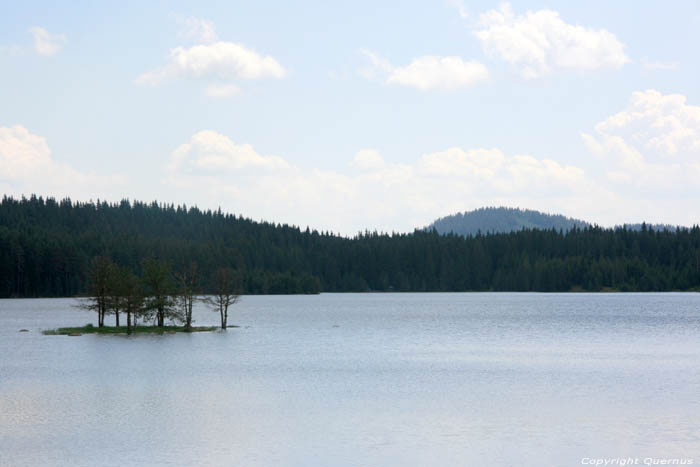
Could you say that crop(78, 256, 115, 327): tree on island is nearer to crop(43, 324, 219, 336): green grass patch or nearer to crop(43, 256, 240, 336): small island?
crop(43, 256, 240, 336): small island

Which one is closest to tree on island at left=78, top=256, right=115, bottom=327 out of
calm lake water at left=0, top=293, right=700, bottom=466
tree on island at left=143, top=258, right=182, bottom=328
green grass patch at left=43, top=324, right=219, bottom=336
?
green grass patch at left=43, top=324, right=219, bottom=336

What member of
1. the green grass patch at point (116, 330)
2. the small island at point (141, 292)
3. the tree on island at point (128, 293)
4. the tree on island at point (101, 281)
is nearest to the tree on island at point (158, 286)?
the small island at point (141, 292)

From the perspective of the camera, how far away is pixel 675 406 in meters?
47.4

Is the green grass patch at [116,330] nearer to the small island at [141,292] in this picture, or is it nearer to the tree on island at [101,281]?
the small island at [141,292]

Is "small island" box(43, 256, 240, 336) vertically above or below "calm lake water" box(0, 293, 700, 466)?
above

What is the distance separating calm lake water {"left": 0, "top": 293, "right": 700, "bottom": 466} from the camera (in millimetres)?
35344

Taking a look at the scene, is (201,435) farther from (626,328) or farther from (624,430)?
(626,328)

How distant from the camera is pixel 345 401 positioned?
50844 millimetres

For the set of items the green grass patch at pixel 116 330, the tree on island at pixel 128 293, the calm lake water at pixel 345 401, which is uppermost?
the tree on island at pixel 128 293

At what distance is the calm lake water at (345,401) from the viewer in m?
35.3

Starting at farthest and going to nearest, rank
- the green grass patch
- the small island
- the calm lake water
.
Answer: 1. the green grass patch
2. the small island
3. the calm lake water

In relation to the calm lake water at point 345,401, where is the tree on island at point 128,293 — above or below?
above

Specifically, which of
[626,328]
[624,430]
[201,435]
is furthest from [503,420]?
[626,328]

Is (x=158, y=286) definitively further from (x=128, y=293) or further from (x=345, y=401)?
(x=345, y=401)
